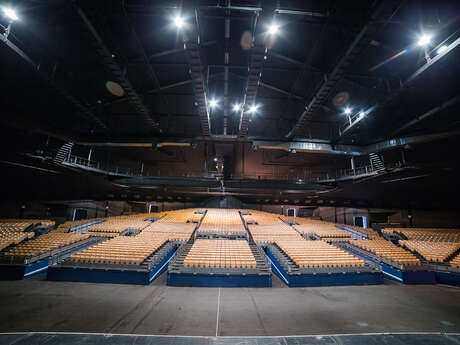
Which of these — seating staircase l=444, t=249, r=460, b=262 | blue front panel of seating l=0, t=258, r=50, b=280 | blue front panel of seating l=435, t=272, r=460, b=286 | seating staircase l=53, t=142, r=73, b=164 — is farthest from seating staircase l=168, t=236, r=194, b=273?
seating staircase l=444, t=249, r=460, b=262

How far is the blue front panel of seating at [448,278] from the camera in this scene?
20.0ft

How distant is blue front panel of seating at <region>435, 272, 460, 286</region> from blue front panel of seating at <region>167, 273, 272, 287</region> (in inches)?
242

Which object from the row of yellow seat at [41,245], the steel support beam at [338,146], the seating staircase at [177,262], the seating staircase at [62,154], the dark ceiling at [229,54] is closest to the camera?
the seating staircase at [177,262]

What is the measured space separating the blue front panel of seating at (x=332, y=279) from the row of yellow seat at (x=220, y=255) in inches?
50.6

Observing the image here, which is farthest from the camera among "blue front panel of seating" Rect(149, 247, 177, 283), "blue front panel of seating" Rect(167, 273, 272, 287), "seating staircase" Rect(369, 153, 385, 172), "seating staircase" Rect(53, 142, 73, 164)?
"seating staircase" Rect(369, 153, 385, 172)

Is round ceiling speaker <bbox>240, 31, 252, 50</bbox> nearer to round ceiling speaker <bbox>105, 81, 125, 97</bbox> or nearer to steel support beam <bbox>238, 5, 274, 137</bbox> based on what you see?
steel support beam <bbox>238, 5, 274, 137</bbox>

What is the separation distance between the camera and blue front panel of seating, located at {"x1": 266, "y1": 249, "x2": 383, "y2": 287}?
5781 millimetres

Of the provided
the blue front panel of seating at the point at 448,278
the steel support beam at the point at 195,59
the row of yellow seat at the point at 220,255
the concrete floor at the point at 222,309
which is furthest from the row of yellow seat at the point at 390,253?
the steel support beam at the point at 195,59

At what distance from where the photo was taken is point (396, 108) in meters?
11.1

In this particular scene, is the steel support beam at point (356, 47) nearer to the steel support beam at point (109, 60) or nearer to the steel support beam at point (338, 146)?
the steel support beam at point (338, 146)

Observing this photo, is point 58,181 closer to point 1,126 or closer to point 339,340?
point 1,126

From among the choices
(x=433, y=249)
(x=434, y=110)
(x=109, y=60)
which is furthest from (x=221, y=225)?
(x=434, y=110)

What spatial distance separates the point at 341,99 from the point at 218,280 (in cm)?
1216

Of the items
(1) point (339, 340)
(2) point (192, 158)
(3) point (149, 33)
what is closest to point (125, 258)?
(1) point (339, 340)
